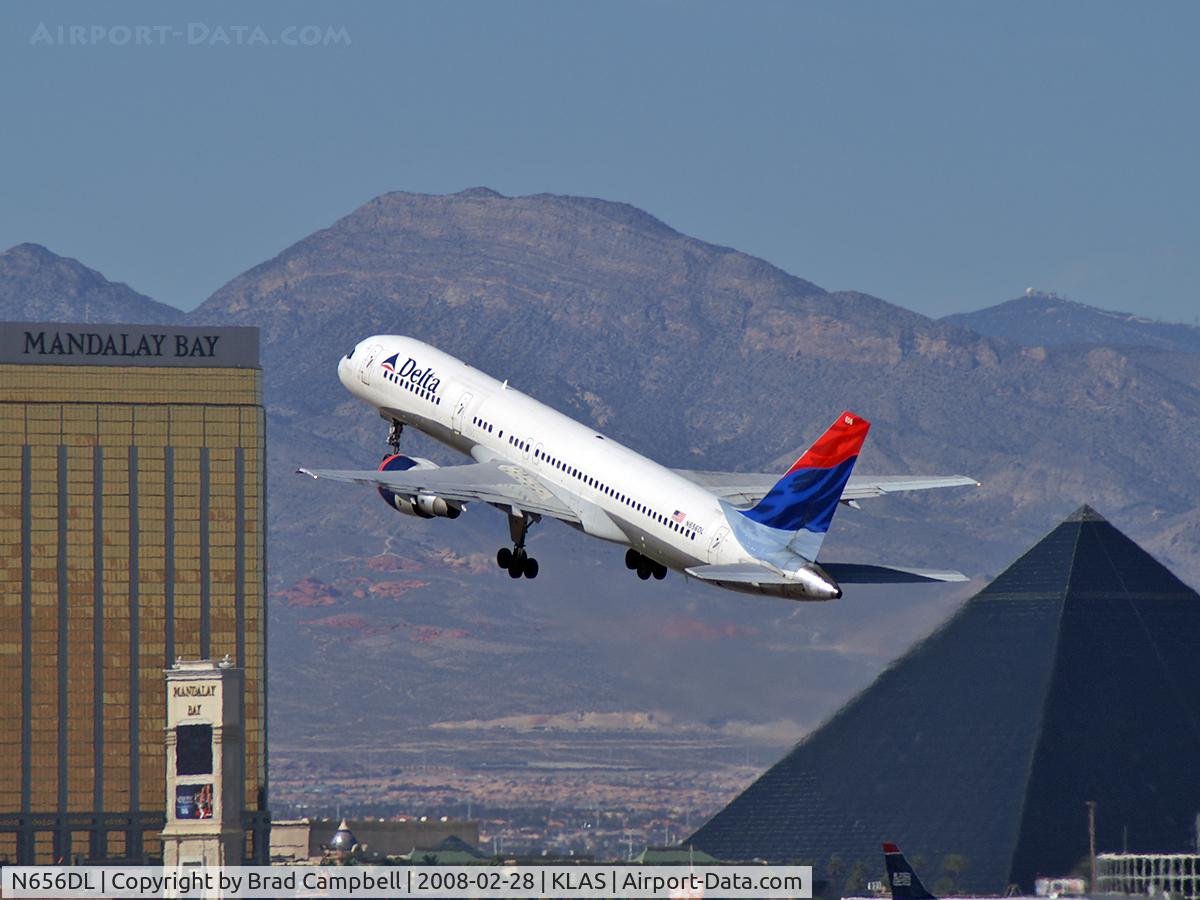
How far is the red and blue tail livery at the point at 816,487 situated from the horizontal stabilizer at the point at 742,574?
2.80 meters

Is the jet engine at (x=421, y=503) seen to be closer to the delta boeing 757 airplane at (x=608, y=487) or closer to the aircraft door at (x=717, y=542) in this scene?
the delta boeing 757 airplane at (x=608, y=487)

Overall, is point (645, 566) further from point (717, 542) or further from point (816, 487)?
point (816, 487)

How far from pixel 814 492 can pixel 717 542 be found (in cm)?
533

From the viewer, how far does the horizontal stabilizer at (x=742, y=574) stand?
12875 cm

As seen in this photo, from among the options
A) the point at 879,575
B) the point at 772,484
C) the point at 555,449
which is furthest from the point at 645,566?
the point at 879,575

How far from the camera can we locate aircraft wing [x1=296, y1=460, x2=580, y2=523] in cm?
14238

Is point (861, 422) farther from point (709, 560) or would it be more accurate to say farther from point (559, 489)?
point (559, 489)

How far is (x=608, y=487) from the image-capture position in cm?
14262

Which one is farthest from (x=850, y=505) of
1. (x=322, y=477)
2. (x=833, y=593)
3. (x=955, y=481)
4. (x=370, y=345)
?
(x=370, y=345)

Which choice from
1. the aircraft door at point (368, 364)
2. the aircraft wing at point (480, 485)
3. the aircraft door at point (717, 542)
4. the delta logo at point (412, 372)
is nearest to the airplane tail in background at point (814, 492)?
the aircraft door at point (717, 542)

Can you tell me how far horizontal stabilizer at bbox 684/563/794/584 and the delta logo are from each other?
31.5m

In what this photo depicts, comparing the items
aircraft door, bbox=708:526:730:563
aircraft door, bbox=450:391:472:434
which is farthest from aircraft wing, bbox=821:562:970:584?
aircraft door, bbox=450:391:472:434

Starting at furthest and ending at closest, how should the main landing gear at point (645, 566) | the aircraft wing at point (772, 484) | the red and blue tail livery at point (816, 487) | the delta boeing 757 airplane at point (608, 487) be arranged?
the aircraft wing at point (772, 484) < the main landing gear at point (645, 566) < the red and blue tail livery at point (816, 487) < the delta boeing 757 airplane at point (608, 487)

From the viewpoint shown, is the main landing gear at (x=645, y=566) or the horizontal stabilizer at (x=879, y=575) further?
the main landing gear at (x=645, y=566)
